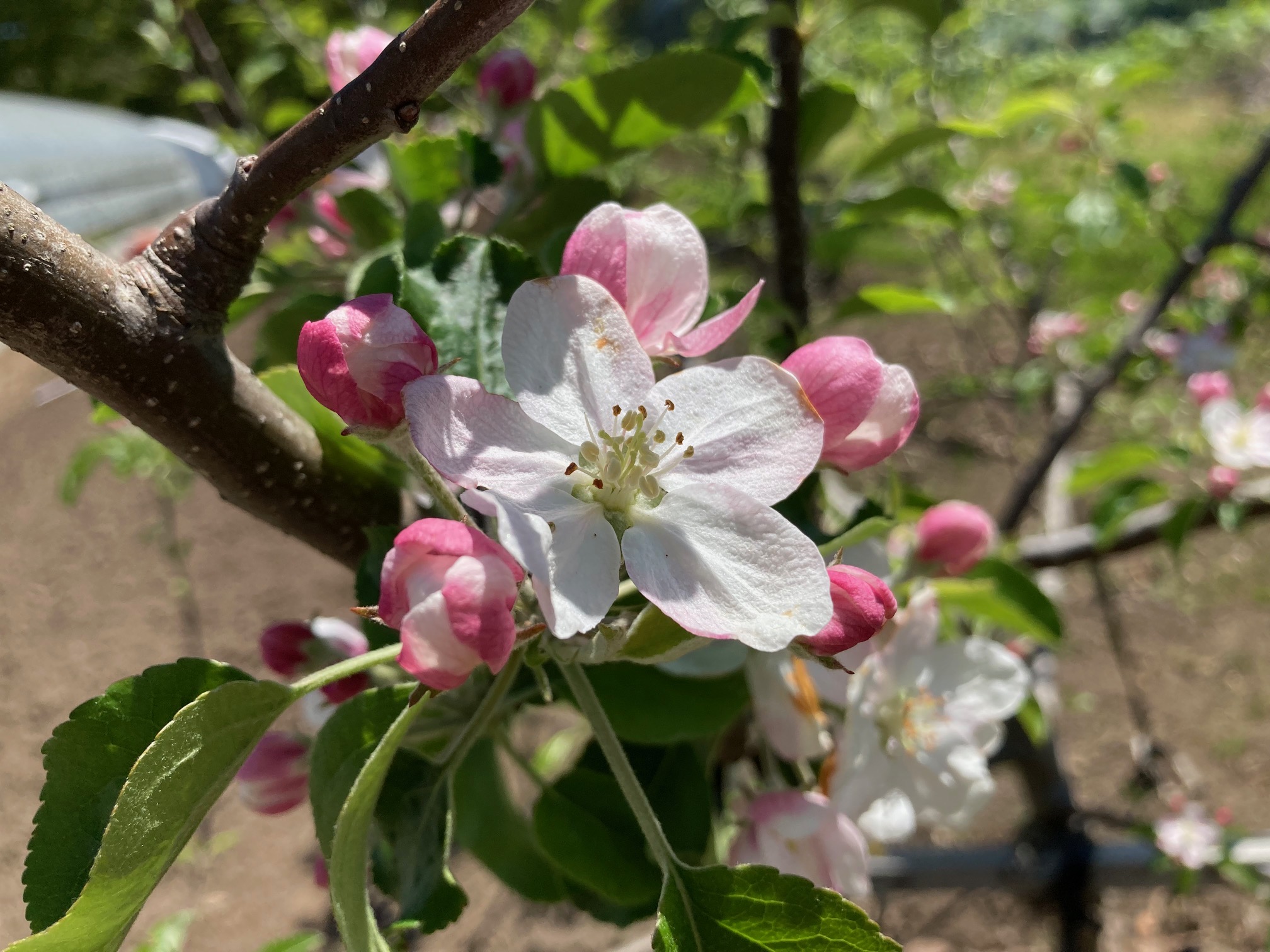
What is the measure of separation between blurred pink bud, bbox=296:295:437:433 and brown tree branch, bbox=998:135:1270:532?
4.97ft

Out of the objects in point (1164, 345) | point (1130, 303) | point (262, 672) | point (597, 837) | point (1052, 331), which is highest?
point (597, 837)

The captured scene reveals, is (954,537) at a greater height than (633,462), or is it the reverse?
(633,462)

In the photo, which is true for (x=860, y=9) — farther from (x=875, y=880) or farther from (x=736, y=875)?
(x=875, y=880)

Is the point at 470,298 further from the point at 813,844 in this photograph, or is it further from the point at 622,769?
the point at 813,844

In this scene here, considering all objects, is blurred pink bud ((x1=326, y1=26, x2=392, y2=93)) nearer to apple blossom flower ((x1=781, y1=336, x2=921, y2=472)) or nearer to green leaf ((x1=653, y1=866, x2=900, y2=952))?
apple blossom flower ((x1=781, y1=336, x2=921, y2=472))

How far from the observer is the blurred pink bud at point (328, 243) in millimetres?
1060

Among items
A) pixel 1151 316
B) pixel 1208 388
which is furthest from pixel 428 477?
pixel 1208 388

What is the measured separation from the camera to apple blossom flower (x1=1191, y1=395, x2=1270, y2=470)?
1552 millimetres

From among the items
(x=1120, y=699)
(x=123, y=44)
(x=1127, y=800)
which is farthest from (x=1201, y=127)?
(x=123, y=44)

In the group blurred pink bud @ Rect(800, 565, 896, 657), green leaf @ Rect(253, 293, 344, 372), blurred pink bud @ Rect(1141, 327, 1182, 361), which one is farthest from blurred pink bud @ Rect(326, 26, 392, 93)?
blurred pink bud @ Rect(1141, 327, 1182, 361)

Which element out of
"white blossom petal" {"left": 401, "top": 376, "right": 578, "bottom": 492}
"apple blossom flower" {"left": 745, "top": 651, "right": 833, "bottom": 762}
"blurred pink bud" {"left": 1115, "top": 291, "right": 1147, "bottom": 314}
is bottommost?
"blurred pink bud" {"left": 1115, "top": 291, "right": 1147, "bottom": 314}

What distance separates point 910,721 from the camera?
84 centimetres

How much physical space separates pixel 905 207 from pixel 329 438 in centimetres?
72

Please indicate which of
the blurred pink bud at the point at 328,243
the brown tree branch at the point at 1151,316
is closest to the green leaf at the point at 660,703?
the blurred pink bud at the point at 328,243
